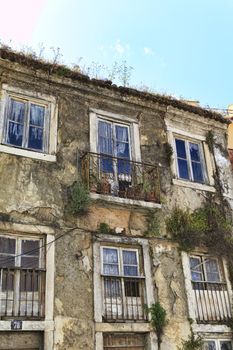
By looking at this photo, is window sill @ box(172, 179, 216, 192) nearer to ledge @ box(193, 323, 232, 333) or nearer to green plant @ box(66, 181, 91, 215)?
green plant @ box(66, 181, 91, 215)

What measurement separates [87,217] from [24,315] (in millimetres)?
2445

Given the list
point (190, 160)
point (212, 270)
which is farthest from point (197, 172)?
point (212, 270)

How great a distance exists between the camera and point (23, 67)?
31.8ft

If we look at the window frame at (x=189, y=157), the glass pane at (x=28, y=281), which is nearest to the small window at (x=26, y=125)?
the glass pane at (x=28, y=281)

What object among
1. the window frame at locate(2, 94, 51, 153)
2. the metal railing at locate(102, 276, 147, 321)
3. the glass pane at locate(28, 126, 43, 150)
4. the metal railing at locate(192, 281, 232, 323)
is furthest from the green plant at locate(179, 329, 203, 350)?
the glass pane at locate(28, 126, 43, 150)

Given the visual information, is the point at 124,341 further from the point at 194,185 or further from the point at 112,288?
the point at 194,185

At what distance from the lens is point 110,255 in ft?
29.8

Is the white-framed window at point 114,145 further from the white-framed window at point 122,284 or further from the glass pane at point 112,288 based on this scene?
the glass pane at point 112,288

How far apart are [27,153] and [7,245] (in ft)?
6.70

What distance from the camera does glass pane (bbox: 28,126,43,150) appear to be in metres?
9.34

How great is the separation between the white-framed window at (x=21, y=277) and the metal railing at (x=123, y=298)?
1.40 metres

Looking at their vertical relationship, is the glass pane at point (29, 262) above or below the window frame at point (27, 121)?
below

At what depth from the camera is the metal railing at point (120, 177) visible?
376 inches

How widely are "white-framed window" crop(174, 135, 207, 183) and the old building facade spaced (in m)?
0.04
